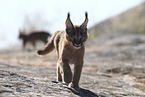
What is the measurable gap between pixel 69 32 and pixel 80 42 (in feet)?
0.91

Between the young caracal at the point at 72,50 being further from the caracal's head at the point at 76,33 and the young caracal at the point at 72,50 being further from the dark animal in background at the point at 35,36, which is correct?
the dark animal in background at the point at 35,36

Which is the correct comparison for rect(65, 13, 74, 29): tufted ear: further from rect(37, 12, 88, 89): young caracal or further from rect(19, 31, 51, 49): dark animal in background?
rect(19, 31, 51, 49): dark animal in background

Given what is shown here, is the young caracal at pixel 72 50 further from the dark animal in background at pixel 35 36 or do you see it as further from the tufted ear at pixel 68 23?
the dark animal in background at pixel 35 36

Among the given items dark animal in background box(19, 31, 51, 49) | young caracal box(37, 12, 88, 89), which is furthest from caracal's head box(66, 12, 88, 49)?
dark animal in background box(19, 31, 51, 49)

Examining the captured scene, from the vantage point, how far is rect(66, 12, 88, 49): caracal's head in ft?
11.1

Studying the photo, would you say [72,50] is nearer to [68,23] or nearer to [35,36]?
[68,23]

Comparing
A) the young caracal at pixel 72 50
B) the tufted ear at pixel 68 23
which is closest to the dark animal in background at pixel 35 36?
the young caracal at pixel 72 50

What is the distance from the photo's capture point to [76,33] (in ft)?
11.1

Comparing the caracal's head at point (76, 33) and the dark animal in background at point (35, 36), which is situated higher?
the dark animal in background at point (35, 36)

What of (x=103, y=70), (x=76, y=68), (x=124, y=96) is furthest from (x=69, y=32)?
(x=103, y=70)

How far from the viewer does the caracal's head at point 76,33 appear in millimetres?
3369

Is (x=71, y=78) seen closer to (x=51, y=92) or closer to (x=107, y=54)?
(x=51, y=92)

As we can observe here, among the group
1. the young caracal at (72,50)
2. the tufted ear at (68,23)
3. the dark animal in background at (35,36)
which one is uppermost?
the dark animal in background at (35,36)

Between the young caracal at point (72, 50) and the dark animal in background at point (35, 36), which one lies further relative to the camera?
the dark animal in background at point (35, 36)
